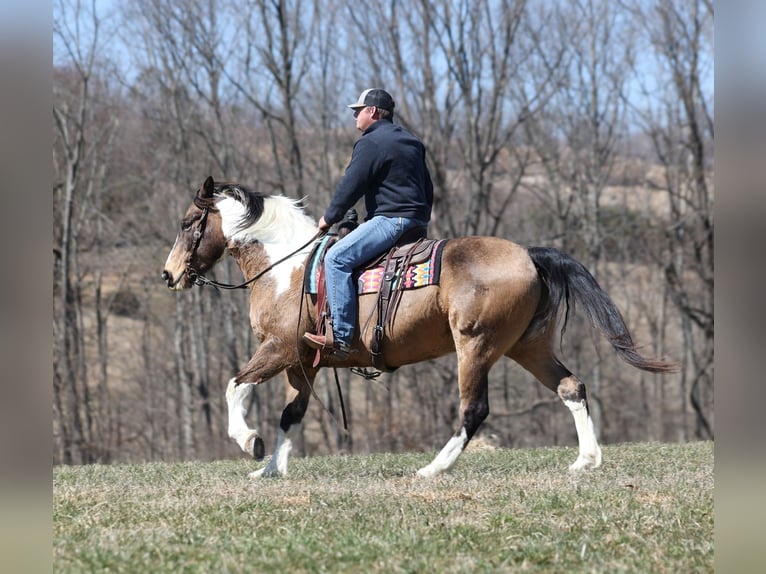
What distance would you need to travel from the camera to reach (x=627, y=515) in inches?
213

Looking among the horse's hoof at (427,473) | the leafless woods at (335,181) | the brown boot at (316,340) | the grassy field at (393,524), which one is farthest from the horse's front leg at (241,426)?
the leafless woods at (335,181)

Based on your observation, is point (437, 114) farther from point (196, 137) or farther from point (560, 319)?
point (560, 319)

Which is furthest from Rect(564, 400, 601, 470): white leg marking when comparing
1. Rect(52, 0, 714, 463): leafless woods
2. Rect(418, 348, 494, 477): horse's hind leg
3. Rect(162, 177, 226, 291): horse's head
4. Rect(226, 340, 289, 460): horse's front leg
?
Rect(52, 0, 714, 463): leafless woods

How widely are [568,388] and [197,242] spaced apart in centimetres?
341

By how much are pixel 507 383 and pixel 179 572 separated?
22055 millimetres

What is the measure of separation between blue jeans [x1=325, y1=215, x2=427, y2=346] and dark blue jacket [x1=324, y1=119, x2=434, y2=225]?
8.3 inches

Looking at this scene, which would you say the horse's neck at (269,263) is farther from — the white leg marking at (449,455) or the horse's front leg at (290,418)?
the white leg marking at (449,455)

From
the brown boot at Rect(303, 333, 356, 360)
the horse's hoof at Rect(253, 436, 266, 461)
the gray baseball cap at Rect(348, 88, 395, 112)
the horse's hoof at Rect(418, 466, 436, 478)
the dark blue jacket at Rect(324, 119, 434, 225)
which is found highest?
the gray baseball cap at Rect(348, 88, 395, 112)

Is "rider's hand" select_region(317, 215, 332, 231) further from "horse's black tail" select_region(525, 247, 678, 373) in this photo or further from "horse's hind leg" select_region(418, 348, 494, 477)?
"horse's black tail" select_region(525, 247, 678, 373)

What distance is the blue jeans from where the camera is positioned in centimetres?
761

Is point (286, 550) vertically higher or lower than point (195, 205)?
lower

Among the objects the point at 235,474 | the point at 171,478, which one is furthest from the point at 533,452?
the point at 171,478

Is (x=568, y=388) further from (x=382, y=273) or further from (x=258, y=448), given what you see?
(x=258, y=448)

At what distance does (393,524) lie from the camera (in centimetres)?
520
